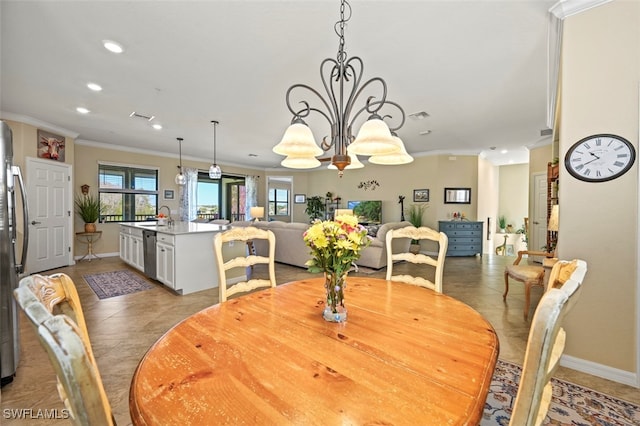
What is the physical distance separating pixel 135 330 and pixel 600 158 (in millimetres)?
4233

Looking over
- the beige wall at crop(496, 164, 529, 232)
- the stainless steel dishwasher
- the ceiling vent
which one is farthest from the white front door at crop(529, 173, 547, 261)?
the ceiling vent

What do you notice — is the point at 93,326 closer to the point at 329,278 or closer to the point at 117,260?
the point at 329,278

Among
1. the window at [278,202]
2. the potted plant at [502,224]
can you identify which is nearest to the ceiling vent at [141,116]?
the window at [278,202]

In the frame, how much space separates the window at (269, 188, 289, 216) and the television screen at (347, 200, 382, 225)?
9.81 feet

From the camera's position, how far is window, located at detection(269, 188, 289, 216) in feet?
33.8

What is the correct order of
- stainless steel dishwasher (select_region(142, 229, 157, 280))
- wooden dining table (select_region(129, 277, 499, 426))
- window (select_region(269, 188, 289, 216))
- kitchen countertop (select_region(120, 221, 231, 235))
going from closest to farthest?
wooden dining table (select_region(129, 277, 499, 426)), kitchen countertop (select_region(120, 221, 231, 235)), stainless steel dishwasher (select_region(142, 229, 157, 280)), window (select_region(269, 188, 289, 216))

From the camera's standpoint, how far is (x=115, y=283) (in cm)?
430

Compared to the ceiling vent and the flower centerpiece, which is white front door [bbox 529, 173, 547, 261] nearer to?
the flower centerpiece

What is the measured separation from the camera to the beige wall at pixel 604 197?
192 cm

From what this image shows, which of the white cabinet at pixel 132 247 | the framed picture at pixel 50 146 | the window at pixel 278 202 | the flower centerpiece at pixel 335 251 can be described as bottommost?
the white cabinet at pixel 132 247

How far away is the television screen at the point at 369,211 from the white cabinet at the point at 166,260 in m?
5.33

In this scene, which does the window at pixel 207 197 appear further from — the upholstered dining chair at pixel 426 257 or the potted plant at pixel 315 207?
the upholstered dining chair at pixel 426 257

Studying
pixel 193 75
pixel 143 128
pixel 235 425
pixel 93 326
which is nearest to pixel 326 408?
pixel 235 425

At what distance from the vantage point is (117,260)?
243 inches
